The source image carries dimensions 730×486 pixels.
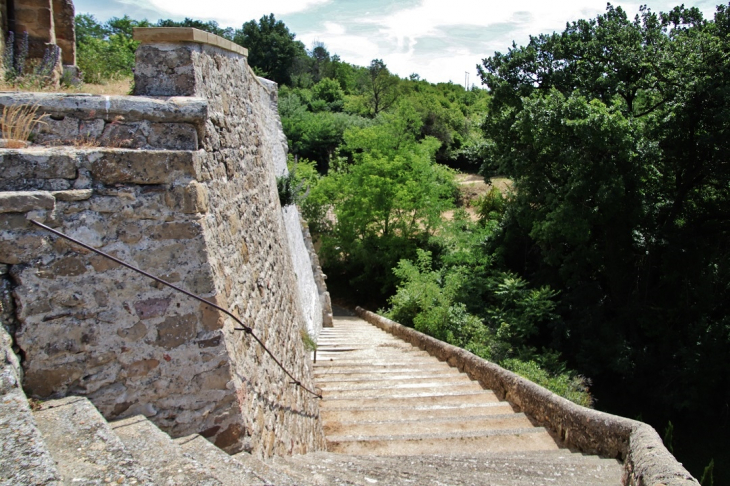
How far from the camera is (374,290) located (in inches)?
840

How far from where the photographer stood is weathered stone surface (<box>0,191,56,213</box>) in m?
2.32

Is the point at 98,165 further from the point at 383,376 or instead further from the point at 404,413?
the point at 383,376

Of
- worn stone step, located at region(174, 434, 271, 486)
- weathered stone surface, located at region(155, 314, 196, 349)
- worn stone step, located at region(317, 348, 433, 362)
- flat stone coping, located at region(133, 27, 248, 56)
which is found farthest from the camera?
worn stone step, located at region(317, 348, 433, 362)

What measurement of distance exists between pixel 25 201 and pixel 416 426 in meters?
3.93

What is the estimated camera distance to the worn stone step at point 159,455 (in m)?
2.07

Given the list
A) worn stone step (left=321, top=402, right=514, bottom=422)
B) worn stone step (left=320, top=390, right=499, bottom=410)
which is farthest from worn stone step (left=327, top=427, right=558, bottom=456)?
worn stone step (left=320, top=390, right=499, bottom=410)

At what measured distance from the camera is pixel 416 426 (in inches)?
197

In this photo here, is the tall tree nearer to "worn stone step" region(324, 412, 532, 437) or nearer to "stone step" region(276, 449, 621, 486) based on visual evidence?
"worn stone step" region(324, 412, 532, 437)

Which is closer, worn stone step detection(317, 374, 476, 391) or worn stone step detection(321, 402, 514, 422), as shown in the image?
worn stone step detection(321, 402, 514, 422)

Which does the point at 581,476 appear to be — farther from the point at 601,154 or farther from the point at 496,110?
the point at 496,110

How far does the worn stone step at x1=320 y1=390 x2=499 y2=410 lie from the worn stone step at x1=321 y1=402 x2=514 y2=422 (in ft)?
0.28

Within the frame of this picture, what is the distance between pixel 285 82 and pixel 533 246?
36874 millimetres

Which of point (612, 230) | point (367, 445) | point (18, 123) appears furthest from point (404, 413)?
point (612, 230)

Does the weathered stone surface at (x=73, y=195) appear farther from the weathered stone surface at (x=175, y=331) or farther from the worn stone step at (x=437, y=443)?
the worn stone step at (x=437, y=443)
